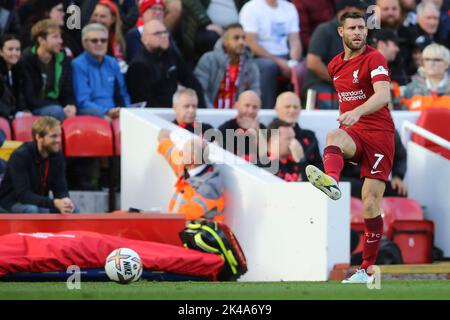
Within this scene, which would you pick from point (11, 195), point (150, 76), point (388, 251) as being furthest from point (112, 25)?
point (388, 251)

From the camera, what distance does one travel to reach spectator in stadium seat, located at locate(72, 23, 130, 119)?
15469 mm

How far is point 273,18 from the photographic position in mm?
17375

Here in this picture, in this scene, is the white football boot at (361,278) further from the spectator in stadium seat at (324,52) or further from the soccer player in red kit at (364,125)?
the spectator in stadium seat at (324,52)

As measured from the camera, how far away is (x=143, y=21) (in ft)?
55.0

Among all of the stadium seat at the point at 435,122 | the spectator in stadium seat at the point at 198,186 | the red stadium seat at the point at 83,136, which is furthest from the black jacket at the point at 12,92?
the stadium seat at the point at 435,122

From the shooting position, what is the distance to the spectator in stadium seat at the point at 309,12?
1803 cm

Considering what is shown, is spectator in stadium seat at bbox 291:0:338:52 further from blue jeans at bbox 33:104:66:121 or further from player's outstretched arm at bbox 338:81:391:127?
player's outstretched arm at bbox 338:81:391:127

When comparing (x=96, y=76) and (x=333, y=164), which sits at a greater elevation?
(x=96, y=76)

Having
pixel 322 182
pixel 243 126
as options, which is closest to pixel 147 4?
pixel 243 126

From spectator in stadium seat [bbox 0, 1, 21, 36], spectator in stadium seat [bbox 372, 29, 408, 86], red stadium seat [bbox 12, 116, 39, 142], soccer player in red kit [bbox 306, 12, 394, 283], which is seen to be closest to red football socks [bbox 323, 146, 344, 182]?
soccer player in red kit [bbox 306, 12, 394, 283]

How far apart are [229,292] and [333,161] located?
1.33 m

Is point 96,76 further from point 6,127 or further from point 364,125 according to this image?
point 364,125

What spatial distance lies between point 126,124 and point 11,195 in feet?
7.21

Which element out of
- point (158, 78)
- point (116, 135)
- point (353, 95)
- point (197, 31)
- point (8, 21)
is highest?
point (8, 21)
